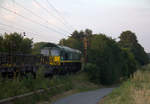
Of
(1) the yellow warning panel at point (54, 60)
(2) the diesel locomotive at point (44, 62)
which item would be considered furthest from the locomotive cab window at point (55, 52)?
(1) the yellow warning panel at point (54, 60)

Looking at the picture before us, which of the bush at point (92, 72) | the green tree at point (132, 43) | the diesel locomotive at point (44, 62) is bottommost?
the bush at point (92, 72)

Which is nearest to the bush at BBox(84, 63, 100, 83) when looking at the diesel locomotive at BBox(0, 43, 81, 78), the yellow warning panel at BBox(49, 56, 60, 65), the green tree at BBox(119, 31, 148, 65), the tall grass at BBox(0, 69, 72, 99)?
the diesel locomotive at BBox(0, 43, 81, 78)

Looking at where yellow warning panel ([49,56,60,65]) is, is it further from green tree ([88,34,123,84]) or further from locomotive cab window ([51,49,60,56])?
green tree ([88,34,123,84])

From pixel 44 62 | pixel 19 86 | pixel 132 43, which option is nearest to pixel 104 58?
pixel 44 62

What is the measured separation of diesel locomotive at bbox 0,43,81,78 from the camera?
16078 millimetres

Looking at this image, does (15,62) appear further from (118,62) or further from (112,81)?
(118,62)

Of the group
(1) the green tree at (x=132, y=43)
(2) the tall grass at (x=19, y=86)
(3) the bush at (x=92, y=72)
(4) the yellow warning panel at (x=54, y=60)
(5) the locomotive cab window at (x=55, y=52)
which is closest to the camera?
(2) the tall grass at (x=19, y=86)

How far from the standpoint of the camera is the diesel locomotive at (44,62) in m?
16.1

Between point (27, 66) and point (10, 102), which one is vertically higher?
point (27, 66)

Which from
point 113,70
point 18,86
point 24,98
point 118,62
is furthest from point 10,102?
point 118,62

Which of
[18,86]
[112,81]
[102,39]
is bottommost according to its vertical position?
[112,81]

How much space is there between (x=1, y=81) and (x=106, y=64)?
830 inches

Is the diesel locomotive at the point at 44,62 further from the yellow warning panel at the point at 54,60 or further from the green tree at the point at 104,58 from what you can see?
the green tree at the point at 104,58

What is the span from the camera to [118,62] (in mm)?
35000
